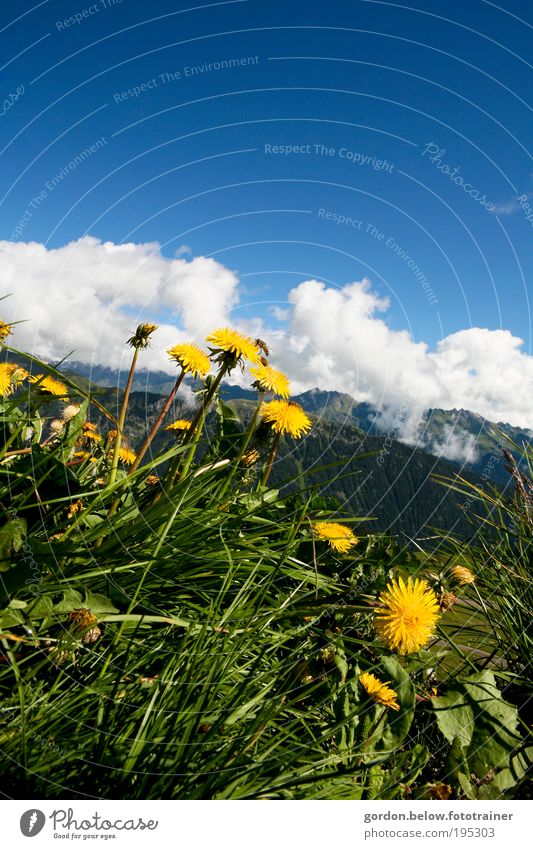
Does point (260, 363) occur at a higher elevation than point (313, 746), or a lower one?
higher

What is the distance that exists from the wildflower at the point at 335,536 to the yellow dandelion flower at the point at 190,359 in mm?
1211

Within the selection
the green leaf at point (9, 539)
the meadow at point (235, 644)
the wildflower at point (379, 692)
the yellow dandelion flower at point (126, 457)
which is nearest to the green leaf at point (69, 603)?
the meadow at point (235, 644)

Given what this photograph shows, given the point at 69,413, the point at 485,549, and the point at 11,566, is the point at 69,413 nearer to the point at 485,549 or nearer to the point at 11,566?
the point at 11,566

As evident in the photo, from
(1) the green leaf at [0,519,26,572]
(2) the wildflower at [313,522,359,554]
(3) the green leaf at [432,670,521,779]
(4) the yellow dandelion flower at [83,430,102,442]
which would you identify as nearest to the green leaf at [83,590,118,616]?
(1) the green leaf at [0,519,26,572]

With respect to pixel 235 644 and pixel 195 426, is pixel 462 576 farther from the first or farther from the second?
pixel 195 426

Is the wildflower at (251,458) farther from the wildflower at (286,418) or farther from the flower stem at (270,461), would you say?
the wildflower at (286,418)

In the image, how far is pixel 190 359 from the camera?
3.16 m

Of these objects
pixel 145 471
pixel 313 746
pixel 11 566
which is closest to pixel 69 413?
pixel 145 471

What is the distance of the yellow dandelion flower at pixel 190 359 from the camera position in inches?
124

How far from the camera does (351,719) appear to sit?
188 centimetres

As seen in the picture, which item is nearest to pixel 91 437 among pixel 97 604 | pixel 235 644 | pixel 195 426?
pixel 195 426

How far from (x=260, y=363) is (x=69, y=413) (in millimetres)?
1979

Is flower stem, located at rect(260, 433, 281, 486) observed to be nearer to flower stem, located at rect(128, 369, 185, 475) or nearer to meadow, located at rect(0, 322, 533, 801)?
meadow, located at rect(0, 322, 533, 801)
